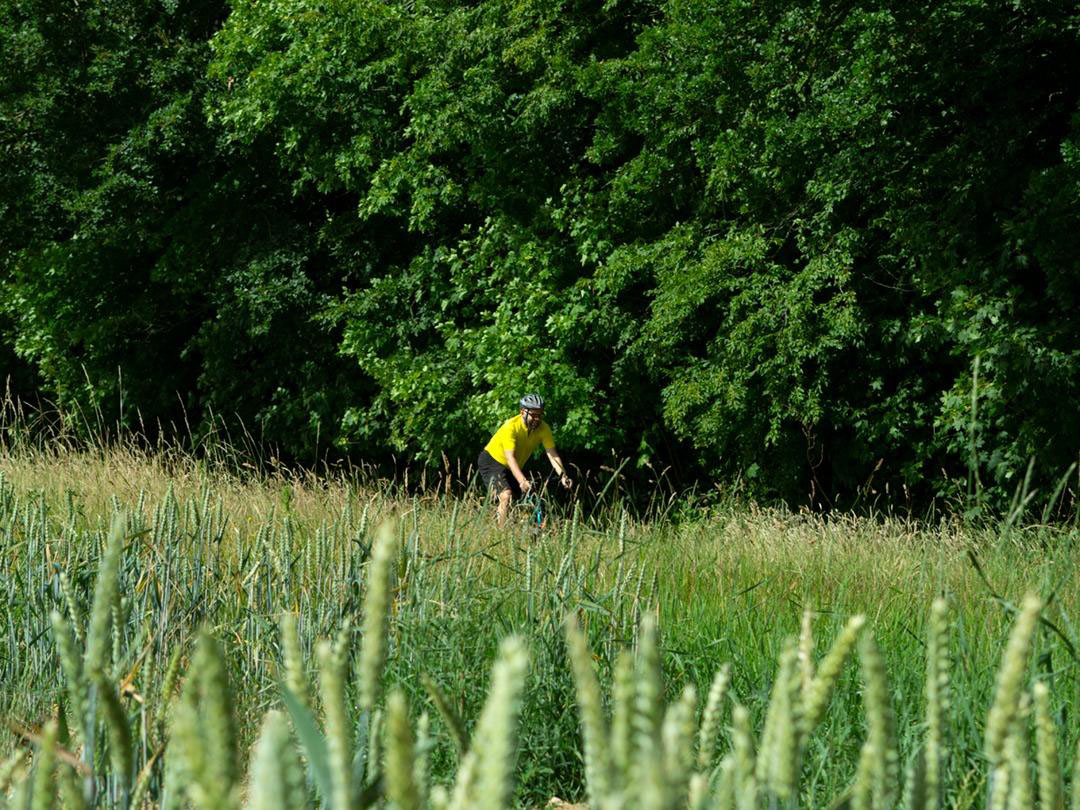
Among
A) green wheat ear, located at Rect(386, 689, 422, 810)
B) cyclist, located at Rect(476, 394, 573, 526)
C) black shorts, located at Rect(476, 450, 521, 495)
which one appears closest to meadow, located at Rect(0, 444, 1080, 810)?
green wheat ear, located at Rect(386, 689, 422, 810)

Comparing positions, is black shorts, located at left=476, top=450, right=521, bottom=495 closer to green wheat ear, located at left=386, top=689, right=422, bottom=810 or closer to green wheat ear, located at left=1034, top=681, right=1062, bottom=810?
green wheat ear, located at left=1034, top=681, right=1062, bottom=810

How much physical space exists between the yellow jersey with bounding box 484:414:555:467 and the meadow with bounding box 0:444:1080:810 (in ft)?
14.6

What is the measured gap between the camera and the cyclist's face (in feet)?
34.6

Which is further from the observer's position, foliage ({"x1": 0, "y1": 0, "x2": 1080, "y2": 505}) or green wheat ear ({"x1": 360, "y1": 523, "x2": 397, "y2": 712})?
foliage ({"x1": 0, "y1": 0, "x2": 1080, "y2": 505})

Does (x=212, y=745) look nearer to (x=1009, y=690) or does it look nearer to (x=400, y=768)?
(x=400, y=768)

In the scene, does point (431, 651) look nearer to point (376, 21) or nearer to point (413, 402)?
point (413, 402)

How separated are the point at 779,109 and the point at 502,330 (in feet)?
12.4

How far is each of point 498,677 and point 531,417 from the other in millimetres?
10028

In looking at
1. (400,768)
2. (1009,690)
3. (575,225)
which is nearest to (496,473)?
(575,225)

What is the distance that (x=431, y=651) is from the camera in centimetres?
334

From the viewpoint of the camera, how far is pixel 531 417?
34.8 feet

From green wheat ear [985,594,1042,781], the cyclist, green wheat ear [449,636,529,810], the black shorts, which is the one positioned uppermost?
green wheat ear [449,636,529,810]

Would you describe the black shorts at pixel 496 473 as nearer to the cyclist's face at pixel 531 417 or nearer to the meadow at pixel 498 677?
the cyclist's face at pixel 531 417

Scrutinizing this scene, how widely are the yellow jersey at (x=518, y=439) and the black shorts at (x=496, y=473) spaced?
14cm
